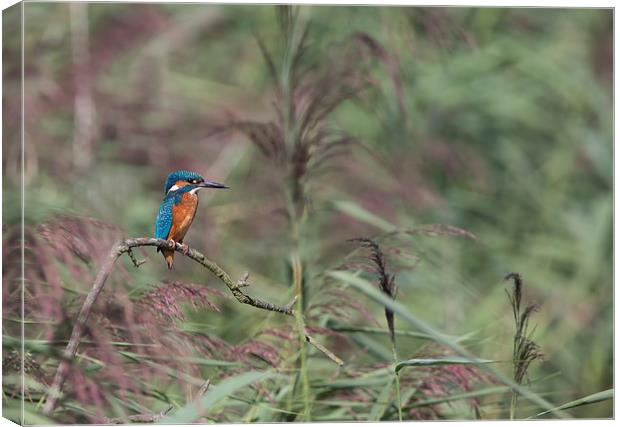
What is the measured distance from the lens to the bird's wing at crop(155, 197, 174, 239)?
3299mm

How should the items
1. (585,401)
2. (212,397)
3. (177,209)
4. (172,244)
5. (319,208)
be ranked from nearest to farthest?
(212,397)
(585,401)
(172,244)
(177,209)
(319,208)

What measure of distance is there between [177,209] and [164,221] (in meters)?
0.04

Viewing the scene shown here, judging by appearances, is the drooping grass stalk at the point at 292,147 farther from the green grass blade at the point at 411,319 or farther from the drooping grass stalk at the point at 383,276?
the drooping grass stalk at the point at 383,276

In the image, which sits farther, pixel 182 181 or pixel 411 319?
pixel 182 181

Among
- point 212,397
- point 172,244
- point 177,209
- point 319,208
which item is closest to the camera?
point 212,397

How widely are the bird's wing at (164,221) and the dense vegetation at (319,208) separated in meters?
0.12

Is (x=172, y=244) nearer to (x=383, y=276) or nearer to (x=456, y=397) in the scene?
(x=383, y=276)

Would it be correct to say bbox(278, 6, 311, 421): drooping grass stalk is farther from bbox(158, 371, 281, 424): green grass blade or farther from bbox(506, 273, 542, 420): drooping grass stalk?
bbox(506, 273, 542, 420): drooping grass stalk

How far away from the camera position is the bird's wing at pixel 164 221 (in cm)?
330

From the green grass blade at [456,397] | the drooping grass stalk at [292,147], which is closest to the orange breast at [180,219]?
the drooping grass stalk at [292,147]

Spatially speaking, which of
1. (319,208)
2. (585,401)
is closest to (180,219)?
(319,208)

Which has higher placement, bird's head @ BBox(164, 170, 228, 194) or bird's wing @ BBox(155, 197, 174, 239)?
bird's head @ BBox(164, 170, 228, 194)

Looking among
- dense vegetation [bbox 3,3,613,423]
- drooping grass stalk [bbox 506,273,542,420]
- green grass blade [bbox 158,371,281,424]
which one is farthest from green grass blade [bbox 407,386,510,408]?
green grass blade [bbox 158,371,281,424]

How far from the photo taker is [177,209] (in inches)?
131
